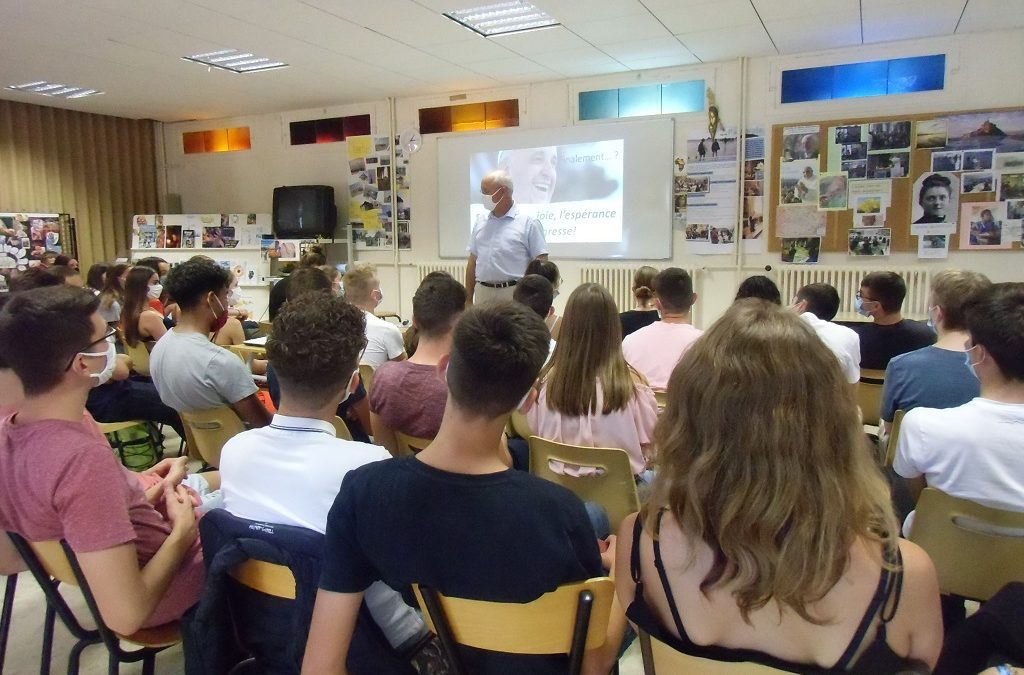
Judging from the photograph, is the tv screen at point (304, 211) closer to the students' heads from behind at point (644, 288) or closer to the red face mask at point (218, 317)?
the students' heads from behind at point (644, 288)

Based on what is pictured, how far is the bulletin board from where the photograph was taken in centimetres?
521

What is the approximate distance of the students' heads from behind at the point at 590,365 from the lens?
2.16m

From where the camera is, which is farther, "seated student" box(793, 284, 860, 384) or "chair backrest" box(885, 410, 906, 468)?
"seated student" box(793, 284, 860, 384)

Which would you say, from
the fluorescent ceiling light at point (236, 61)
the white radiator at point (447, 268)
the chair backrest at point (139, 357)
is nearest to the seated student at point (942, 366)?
the chair backrest at point (139, 357)

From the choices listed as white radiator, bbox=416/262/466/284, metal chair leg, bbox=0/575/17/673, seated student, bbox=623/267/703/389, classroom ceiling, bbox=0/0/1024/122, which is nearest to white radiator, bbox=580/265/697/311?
white radiator, bbox=416/262/466/284

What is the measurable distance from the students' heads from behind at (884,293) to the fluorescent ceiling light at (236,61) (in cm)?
515

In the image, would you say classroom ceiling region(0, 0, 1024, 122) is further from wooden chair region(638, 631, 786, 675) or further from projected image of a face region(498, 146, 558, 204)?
wooden chair region(638, 631, 786, 675)

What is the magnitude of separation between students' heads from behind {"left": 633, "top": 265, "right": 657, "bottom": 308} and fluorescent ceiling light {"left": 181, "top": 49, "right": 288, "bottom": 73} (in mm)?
3906

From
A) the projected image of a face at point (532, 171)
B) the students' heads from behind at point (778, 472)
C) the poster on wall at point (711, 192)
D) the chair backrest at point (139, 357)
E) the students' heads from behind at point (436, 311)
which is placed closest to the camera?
the students' heads from behind at point (778, 472)

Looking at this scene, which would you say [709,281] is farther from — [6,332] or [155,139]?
[155,139]

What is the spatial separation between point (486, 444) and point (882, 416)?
1.99m

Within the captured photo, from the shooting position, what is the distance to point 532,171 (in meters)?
6.94

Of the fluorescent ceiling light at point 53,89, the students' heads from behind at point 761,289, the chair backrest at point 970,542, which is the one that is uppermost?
the fluorescent ceiling light at point 53,89

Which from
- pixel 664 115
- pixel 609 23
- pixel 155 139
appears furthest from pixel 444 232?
pixel 155 139
